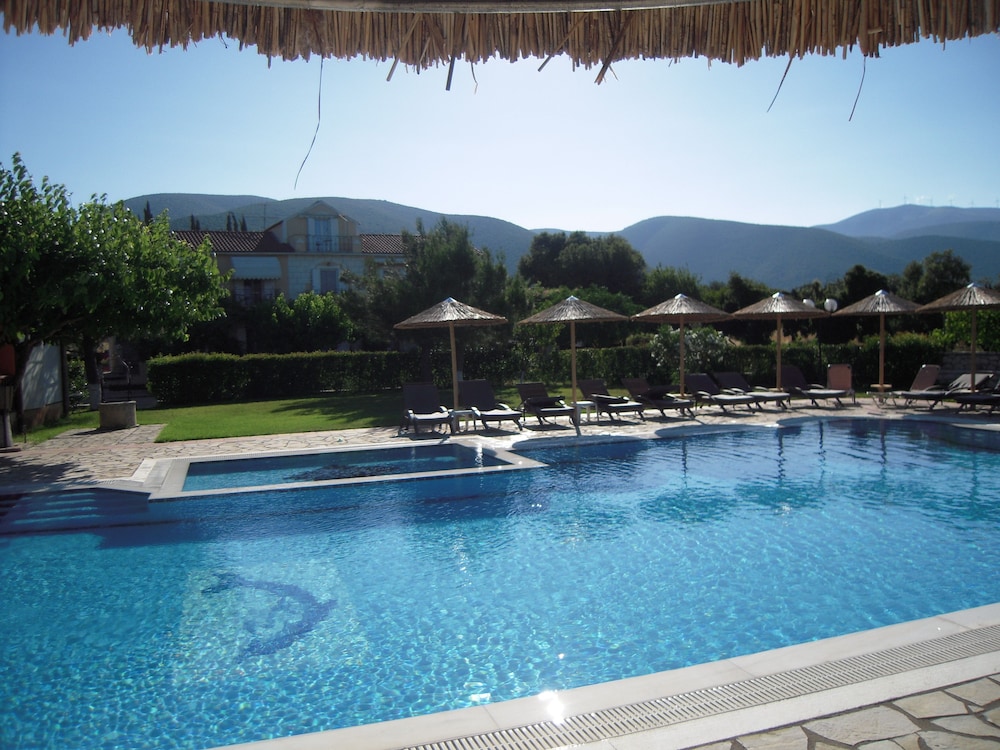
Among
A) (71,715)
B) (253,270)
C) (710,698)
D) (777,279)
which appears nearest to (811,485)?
(710,698)

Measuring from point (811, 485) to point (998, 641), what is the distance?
6.21 m

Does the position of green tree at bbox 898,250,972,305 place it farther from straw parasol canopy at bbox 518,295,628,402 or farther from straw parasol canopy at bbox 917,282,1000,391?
straw parasol canopy at bbox 518,295,628,402

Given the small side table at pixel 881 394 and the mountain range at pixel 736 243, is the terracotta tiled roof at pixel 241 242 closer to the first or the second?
the small side table at pixel 881 394

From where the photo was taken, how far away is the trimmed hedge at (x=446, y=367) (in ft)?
75.7

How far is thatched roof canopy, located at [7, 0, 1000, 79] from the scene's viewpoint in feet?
11.1

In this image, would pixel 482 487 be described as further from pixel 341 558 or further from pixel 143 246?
pixel 143 246

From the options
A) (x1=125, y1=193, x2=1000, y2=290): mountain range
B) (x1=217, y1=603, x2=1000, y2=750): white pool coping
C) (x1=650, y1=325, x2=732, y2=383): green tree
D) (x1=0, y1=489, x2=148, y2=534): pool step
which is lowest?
(x1=0, y1=489, x2=148, y2=534): pool step

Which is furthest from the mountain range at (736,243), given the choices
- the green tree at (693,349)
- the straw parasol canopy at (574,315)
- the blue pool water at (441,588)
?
the blue pool water at (441,588)

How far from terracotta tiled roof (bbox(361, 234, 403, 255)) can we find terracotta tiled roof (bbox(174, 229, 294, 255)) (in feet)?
16.8

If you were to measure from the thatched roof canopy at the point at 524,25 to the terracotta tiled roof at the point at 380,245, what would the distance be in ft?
143

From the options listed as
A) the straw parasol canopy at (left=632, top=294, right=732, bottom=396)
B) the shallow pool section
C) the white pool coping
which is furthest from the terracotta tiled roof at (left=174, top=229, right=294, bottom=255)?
the white pool coping

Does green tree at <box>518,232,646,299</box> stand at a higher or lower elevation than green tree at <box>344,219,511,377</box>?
higher

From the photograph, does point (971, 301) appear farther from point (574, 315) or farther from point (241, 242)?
point (241, 242)

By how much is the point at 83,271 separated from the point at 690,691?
1230cm
